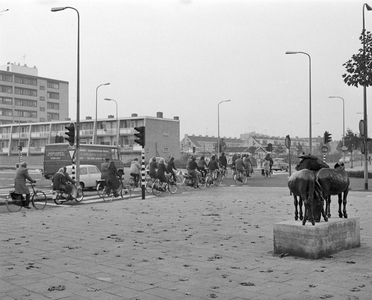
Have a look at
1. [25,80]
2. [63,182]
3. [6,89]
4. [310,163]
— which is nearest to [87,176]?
[63,182]

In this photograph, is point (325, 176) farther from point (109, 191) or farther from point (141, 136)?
point (109, 191)

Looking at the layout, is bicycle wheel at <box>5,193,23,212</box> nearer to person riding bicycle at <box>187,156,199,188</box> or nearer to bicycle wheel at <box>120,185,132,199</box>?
bicycle wheel at <box>120,185,132,199</box>

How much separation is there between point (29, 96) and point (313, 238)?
360 ft

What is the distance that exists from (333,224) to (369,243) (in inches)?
56.2

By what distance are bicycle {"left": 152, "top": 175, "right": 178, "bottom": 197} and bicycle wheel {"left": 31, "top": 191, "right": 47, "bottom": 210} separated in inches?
225

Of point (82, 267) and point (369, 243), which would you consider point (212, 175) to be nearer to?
point (369, 243)

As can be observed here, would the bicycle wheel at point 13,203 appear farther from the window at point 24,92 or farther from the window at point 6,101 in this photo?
the window at point 24,92

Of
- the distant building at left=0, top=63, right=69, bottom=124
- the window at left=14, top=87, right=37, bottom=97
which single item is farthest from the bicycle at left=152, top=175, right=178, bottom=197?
the window at left=14, top=87, right=37, bottom=97

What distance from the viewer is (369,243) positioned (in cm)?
830

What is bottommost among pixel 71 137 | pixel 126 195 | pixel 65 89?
pixel 126 195

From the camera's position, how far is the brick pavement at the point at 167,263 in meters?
5.40

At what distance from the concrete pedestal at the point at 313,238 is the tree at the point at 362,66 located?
227 cm

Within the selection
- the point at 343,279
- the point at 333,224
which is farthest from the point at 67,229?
the point at 343,279

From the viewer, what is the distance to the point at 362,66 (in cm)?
734
